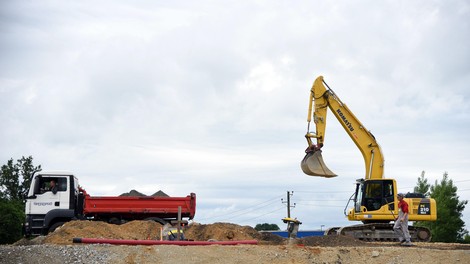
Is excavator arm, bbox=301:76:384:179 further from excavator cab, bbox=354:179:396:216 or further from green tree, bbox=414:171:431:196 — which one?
green tree, bbox=414:171:431:196

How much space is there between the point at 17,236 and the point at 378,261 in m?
36.2

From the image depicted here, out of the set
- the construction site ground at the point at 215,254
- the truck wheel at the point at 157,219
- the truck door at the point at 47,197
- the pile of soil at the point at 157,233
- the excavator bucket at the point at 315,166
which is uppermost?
the excavator bucket at the point at 315,166

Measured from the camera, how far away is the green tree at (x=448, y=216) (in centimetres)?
5000

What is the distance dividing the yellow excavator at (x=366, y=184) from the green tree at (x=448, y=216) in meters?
23.2

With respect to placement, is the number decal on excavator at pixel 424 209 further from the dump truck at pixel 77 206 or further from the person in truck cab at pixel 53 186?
the person in truck cab at pixel 53 186

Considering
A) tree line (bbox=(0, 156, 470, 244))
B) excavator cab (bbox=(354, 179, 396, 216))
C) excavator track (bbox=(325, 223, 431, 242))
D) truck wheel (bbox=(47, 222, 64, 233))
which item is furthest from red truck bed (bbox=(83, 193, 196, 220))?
tree line (bbox=(0, 156, 470, 244))

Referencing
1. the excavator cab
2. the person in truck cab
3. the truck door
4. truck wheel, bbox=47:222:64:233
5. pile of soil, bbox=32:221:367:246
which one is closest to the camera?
pile of soil, bbox=32:221:367:246

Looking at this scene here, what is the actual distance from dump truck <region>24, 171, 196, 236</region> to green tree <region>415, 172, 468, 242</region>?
28657 mm

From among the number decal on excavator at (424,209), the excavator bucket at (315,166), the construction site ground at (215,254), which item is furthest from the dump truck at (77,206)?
the number decal on excavator at (424,209)

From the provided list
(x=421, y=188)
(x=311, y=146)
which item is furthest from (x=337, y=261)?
(x=421, y=188)

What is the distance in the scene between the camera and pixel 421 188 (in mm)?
55312

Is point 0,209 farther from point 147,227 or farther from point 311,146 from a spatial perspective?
point 311,146

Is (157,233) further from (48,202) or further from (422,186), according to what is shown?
(422,186)

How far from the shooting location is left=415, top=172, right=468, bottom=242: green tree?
5000 centimetres
